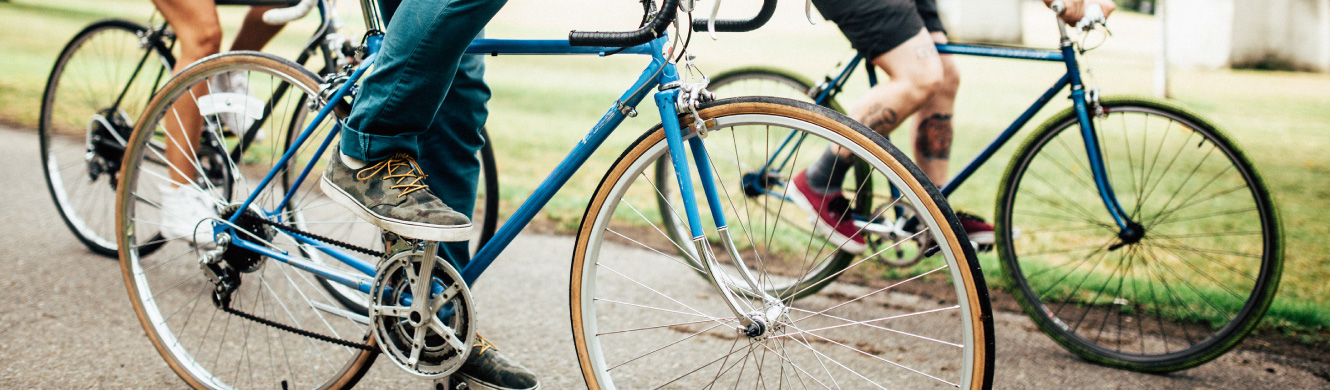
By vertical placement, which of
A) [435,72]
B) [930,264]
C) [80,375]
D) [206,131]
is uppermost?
[930,264]

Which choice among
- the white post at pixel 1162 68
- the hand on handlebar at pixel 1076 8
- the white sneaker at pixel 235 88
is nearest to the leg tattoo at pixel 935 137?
the hand on handlebar at pixel 1076 8

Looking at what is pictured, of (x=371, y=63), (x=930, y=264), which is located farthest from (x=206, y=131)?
(x=930, y=264)

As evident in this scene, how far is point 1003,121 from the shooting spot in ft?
25.5

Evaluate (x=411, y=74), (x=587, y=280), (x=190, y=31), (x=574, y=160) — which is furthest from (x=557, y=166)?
(x=190, y=31)

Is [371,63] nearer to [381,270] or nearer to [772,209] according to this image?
[381,270]

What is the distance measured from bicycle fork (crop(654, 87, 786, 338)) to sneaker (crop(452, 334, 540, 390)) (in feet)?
1.98

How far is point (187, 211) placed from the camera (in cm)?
279

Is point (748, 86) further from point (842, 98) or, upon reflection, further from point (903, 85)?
point (842, 98)

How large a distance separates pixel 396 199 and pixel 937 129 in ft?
6.39

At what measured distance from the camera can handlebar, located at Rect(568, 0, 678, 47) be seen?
1615 mm

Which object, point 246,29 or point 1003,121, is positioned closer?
point 246,29

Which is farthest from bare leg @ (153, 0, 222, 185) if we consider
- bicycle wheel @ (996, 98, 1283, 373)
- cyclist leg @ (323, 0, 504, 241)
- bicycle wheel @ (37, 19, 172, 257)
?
bicycle wheel @ (996, 98, 1283, 373)

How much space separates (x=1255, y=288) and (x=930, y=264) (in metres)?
1.23

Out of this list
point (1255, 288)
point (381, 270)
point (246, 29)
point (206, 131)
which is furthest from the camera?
point (246, 29)
